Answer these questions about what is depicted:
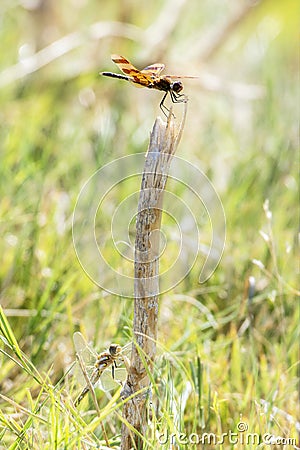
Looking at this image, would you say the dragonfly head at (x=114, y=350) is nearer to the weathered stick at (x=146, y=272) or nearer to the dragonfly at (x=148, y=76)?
the weathered stick at (x=146, y=272)

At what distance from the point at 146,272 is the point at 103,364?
0.11m

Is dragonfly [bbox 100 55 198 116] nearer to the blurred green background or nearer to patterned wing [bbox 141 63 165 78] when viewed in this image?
patterned wing [bbox 141 63 165 78]

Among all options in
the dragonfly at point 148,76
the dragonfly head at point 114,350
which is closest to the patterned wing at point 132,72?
the dragonfly at point 148,76

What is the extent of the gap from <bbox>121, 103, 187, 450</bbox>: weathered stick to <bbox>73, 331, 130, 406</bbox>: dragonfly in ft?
0.06

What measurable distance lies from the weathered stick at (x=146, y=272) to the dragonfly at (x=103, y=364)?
0.06ft

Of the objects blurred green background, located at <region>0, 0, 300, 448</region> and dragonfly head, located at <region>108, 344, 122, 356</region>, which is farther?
blurred green background, located at <region>0, 0, 300, 448</region>

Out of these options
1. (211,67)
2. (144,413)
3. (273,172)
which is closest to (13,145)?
(273,172)

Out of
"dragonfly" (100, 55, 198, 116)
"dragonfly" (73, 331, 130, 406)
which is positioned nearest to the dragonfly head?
"dragonfly" (73, 331, 130, 406)

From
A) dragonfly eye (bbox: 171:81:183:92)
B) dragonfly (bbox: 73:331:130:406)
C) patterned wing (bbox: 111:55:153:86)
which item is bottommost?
dragonfly (bbox: 73:331:130:406)

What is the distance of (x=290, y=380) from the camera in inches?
37.7

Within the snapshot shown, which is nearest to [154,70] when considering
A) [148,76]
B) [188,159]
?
[148,76]

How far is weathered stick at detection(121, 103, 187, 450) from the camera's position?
2.32 feet

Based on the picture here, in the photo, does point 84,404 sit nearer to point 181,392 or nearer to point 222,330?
point 181,392

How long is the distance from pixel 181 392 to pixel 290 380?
0.16 metres
